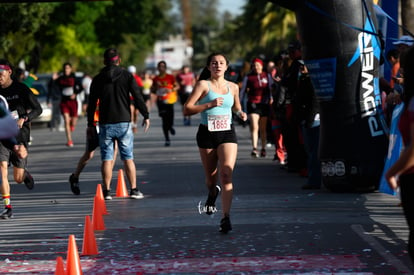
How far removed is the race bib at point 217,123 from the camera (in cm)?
1063

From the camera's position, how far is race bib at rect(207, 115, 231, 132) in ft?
34.9

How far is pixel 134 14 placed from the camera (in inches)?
2657

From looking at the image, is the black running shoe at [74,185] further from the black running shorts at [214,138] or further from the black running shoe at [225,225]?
the black running shoe at [225,225]

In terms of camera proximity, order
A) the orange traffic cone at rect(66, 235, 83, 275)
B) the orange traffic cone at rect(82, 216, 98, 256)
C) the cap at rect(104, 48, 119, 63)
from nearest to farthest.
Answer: the orange traffic cone at rect(66, 235, 83, 275), the orange traffic cone at rect(82, 216, 98, 256), the cap at rect(104, 48, 119, 63)

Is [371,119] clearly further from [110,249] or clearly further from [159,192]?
[110,249]

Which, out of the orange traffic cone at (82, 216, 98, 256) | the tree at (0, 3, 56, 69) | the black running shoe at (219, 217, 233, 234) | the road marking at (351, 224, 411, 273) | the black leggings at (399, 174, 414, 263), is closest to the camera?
the black leggings at (399, 174, 414, 263)

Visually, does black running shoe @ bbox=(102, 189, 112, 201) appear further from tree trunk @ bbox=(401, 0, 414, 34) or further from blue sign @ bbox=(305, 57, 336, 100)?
tree trunk @ bbox=(401, 0, 414, 34)

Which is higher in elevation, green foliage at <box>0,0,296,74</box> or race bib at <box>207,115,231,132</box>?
green foliage at <box>0,0,296,74</box>

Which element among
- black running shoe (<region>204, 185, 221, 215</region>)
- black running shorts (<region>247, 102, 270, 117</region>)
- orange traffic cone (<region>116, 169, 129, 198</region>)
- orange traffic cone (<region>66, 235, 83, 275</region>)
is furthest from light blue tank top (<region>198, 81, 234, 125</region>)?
black running shorts (<region>247, 102, 270, 117</region>)

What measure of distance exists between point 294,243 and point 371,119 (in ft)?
14.2

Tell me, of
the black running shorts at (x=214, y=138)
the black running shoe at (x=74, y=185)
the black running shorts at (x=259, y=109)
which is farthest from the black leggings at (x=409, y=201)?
the black running shorts at (x=259, y=109)

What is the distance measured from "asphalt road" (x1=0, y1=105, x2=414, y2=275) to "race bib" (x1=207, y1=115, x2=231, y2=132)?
1.03 meters

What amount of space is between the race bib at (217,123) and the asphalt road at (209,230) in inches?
40.4

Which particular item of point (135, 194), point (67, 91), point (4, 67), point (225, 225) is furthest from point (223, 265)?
point (67, 91)
